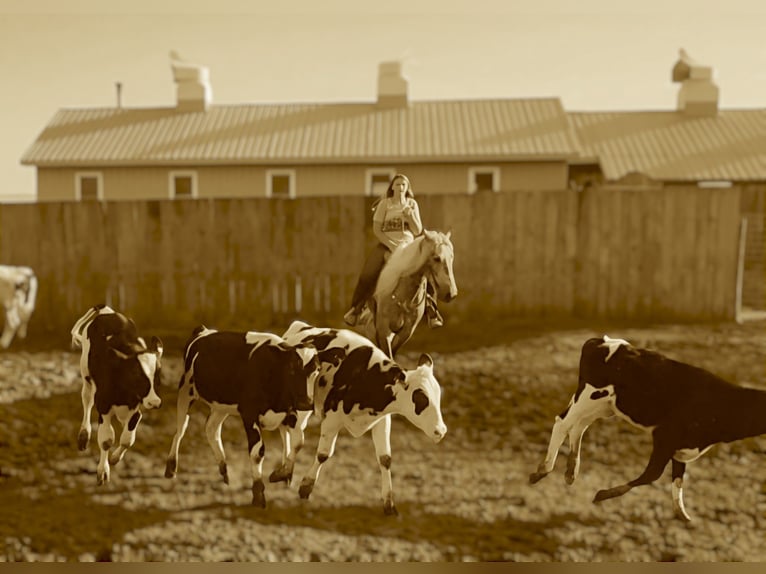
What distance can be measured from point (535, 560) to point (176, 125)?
14.0m

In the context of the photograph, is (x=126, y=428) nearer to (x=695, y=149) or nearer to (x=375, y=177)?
(x=375, y=177)

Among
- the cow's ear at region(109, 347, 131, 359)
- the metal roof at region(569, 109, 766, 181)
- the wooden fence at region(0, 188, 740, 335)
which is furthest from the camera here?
the metal roof at region(569, 109, 766, 181)

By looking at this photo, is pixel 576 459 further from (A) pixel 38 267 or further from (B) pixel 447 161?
(B) pixel 447 161

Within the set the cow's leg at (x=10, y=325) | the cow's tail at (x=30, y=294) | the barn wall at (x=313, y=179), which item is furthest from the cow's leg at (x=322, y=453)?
the barn wall at (x=313, y=179)

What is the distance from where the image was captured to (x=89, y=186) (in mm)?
17219

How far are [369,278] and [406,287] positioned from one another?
177mm

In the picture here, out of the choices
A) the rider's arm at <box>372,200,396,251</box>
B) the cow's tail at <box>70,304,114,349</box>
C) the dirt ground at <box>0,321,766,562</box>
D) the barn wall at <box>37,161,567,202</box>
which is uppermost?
the barn wall at <box>37,161,567,202</box>

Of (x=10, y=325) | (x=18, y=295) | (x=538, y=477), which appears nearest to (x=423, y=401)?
(x=538, y=477)

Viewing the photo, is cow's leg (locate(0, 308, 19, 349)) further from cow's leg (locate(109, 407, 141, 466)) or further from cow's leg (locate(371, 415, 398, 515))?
cow's leg (locate(371, 415, 398, 515))

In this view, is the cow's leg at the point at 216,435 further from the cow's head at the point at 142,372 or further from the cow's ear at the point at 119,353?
the cow's ear at the point at 119,353

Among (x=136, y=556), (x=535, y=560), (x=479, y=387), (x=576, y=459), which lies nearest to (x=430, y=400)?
(x=576, y=459)

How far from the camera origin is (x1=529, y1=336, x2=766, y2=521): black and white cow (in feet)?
7.43

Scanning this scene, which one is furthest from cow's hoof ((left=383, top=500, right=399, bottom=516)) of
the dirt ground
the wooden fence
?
the wooden fence

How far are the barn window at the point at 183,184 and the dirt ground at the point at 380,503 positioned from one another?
1184 cm
